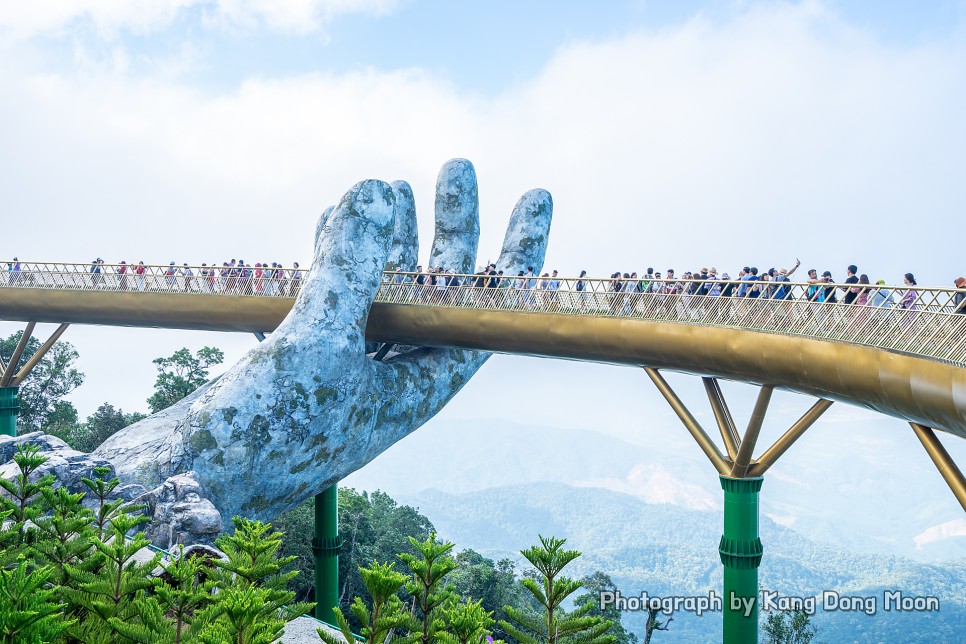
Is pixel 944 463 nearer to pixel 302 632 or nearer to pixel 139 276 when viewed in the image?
pixel 302 632

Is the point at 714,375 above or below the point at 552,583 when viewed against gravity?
above

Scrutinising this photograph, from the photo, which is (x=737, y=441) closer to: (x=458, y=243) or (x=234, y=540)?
(x=234, y=540)

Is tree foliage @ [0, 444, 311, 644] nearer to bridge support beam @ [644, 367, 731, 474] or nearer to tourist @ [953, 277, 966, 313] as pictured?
bridge support beam @ [644, 367, 731, 474]

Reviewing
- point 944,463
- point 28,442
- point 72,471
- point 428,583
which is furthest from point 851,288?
point 28,442

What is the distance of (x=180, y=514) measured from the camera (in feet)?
65.6

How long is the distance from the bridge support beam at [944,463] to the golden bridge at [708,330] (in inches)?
1.0

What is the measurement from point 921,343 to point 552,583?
7.37m

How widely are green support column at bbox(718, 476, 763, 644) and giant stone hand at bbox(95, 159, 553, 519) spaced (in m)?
11.0

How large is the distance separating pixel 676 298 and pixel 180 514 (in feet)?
40.7

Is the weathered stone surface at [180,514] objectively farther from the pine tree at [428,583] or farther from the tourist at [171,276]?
the tourist at [171,276]

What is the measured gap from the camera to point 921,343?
1438cm

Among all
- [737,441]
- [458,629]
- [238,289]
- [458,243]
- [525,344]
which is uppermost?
[458,243]

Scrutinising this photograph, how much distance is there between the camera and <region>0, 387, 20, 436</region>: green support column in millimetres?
36906

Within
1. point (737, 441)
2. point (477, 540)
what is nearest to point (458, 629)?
point (737, 441)
